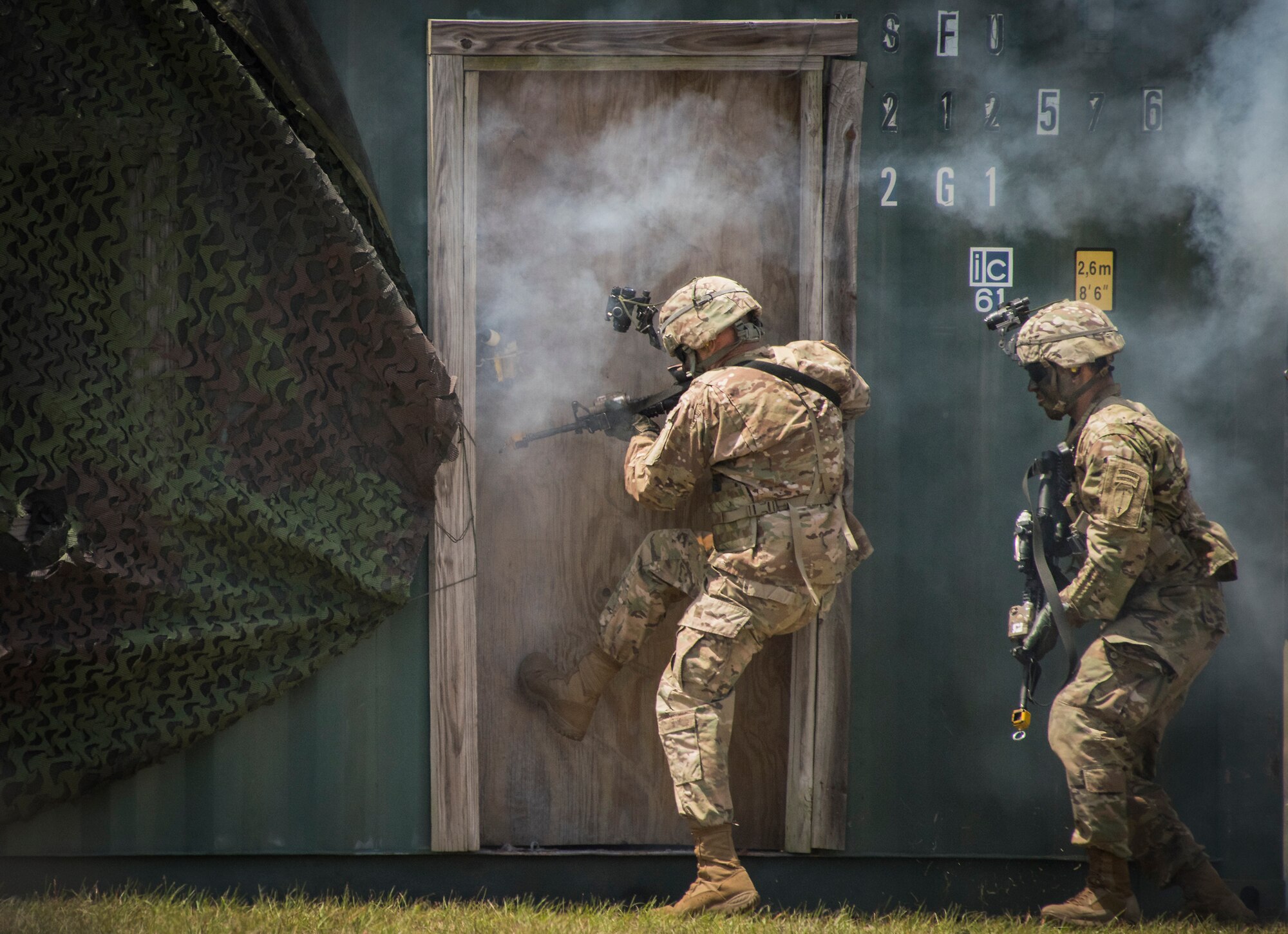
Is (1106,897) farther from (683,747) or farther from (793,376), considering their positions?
(793,376)

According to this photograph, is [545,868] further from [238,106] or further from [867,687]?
[238,106]

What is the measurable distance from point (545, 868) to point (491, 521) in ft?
4.32

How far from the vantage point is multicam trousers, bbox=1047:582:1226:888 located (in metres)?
4.04

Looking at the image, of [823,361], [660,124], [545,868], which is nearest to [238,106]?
[660,124]

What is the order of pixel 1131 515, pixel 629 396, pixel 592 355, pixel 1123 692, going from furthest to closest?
pixel 592 355
pixel 629 396
pixel 1123 692
pixel 1131 515

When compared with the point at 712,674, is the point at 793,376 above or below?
above

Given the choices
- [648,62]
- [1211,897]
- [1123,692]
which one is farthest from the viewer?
[648,62]

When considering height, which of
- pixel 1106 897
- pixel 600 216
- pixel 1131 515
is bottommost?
pixel 1106 897

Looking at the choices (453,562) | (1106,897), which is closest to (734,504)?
(453,562)

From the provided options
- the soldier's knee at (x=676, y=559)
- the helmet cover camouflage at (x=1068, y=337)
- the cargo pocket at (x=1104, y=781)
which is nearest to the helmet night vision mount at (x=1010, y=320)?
the helmet cover camouflage at (x=1068, y=337)

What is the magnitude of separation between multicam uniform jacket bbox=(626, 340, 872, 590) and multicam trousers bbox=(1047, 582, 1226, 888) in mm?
903

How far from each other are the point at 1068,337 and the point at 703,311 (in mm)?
1234

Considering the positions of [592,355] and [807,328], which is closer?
[807,328]

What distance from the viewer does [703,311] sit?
4227 mm
